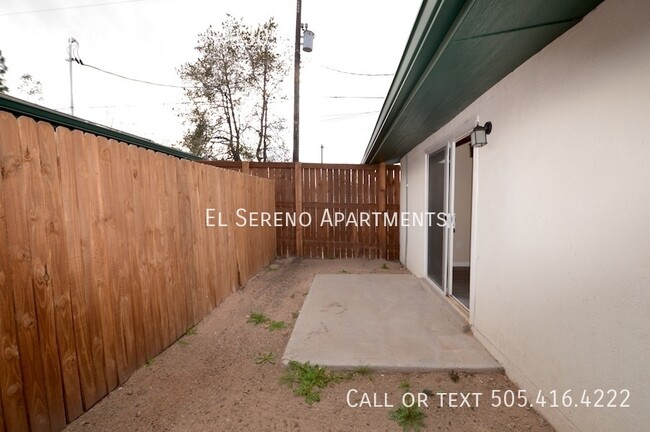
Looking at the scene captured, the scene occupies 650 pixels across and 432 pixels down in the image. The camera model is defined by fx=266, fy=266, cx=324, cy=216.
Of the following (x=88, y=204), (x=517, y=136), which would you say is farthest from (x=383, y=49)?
(x=88, y=204)

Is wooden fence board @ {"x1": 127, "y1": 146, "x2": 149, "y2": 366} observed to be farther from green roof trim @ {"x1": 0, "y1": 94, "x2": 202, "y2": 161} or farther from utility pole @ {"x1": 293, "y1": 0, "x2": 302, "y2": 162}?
utility pole @ {"x1": 293, "y1": 0, "x2": 302, "y2": 162}

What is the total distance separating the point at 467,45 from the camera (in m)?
1.55

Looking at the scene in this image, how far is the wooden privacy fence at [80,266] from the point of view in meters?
1.28

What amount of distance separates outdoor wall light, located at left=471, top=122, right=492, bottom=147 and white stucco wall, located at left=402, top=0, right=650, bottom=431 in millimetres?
117

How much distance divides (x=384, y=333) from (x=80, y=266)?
2435 millimetres

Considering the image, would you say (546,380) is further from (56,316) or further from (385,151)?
(385,151)

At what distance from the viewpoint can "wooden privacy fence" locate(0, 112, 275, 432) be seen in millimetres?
1279

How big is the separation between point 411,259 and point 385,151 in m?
2.11

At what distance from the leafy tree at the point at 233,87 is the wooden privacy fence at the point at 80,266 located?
6937 millimetres

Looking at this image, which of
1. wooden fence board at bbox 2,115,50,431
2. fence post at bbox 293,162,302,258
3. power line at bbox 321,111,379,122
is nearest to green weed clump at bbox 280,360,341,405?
wooden fence board at bbox 2,115,50,431

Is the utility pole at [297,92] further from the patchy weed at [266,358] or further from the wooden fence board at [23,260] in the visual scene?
the wooden fence board at [23,260]

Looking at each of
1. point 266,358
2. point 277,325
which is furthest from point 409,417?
point 277,325

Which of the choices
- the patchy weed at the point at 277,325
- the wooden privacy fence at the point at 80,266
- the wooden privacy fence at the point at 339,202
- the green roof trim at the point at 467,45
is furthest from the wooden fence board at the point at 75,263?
the wooden privacy fence at the point at 339,202

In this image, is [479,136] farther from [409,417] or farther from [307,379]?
[307,379]
